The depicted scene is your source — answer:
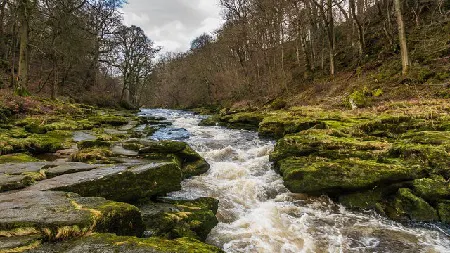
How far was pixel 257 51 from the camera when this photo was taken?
96.7ft

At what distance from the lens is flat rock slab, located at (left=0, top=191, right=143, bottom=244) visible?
9.97 feet

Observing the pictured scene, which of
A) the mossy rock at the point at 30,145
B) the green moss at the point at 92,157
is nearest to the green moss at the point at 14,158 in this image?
the mossy rock at the point at 30,145

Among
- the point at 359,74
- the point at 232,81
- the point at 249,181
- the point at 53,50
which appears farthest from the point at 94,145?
the point at 232,81

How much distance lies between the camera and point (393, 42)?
2255 cm

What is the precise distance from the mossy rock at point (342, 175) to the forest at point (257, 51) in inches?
220

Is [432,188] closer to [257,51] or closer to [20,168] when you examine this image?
[20,168]

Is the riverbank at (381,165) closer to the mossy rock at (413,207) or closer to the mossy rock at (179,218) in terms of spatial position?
the mossy rock at (413,207)

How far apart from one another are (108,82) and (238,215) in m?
38.4

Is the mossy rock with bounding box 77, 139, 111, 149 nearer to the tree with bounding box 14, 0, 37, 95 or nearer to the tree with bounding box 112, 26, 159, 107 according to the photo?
the tree with bounding box 14, 0, 37, 95

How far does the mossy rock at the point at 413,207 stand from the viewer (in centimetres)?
596

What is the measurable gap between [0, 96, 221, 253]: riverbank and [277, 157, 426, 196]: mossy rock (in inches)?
91.4

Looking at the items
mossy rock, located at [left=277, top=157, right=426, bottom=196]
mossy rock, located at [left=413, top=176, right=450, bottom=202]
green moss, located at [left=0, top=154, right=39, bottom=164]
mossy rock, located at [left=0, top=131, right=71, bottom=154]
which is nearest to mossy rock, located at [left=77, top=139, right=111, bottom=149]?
mossy rock, located at [left=0, top=131, right=71, bottom=154]

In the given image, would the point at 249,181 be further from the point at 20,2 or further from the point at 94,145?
the point at 20,2

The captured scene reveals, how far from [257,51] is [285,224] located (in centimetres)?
2523
